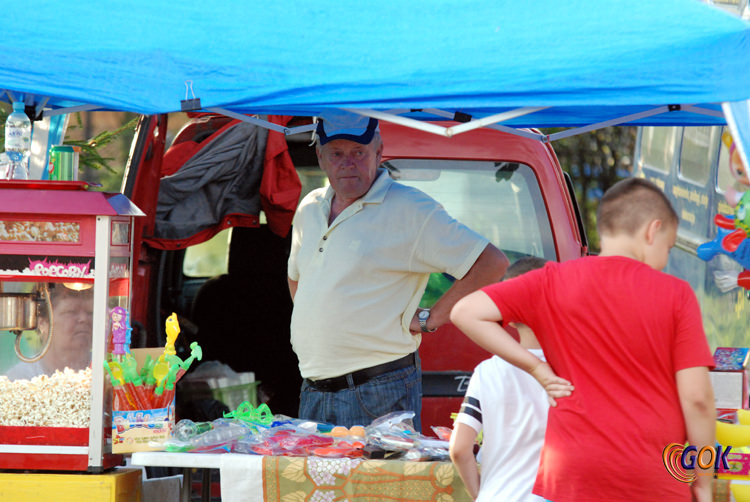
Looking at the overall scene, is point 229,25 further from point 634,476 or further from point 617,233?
point 634,476

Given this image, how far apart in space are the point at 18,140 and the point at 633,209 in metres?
2.54

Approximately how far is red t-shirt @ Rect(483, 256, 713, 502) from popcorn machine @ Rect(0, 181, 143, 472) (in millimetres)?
1719

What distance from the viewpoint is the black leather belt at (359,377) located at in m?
4.07

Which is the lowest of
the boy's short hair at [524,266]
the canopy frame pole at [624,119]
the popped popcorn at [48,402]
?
the popped popcorn at [48,402]

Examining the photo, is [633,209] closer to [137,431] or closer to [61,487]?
[137,431]

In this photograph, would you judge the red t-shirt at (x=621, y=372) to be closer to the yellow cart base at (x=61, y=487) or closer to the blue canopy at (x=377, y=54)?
the blue canopy at (x=377, y=54)

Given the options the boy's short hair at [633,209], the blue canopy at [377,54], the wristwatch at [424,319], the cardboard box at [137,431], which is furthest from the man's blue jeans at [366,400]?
the boy's short hair at [633,209]

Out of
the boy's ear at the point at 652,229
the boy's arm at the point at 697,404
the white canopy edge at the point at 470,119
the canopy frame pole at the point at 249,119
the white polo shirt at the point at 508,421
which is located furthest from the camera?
the canopy frame pole at the point at 249,119

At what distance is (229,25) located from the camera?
3.48 meters

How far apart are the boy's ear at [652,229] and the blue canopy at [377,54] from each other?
1.45 ft

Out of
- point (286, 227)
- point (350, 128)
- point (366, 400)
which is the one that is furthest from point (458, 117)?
point (286, 227)

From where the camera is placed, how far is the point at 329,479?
341 centimetres

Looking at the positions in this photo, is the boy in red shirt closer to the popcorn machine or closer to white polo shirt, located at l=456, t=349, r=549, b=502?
white polo shirt, located at l=456, t=349, r=549, b=502

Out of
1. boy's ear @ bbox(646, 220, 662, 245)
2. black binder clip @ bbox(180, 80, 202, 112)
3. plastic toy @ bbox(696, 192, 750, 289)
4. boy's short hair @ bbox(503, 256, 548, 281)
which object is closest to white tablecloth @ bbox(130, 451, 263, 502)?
boy's short hair @ bbox(503, 256, 548, 281)
